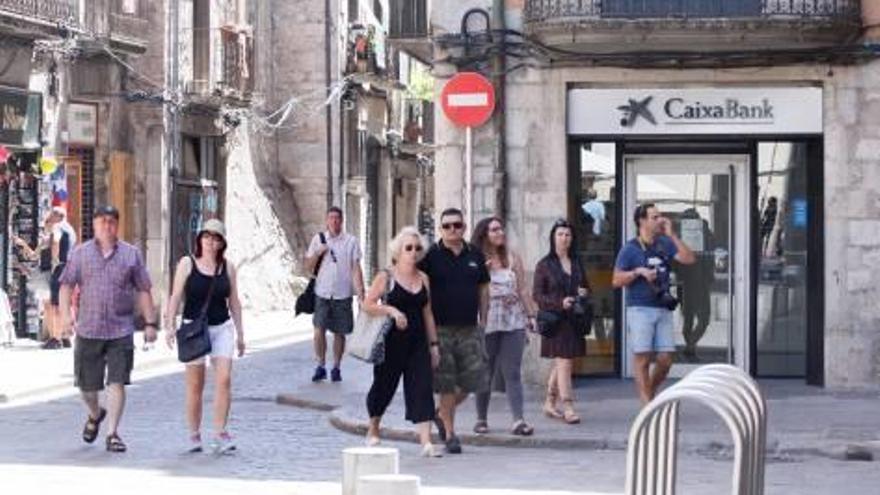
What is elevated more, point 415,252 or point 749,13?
point 749,13

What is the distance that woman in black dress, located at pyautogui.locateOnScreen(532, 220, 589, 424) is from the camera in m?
17.0

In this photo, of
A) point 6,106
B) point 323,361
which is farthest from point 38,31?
point 323,361

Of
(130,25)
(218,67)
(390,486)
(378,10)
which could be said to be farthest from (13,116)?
(378,10)

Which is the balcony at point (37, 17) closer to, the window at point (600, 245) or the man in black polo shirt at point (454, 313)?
the window at point (600, 245)

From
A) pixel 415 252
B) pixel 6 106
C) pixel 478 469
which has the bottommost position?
pixel 478 469

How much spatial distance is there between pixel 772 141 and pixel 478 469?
726 cm

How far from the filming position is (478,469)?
14648mm

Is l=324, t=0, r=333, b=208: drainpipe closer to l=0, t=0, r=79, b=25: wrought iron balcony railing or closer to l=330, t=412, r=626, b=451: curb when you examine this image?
l=0, t=0, r=79, b=25: wrought iron balcony railing

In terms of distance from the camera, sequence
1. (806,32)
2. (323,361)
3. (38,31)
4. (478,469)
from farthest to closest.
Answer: (38,31) → (323,361) → (806,32) → (478,469)

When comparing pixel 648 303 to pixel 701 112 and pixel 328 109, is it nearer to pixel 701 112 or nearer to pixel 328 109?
pixel 701 112

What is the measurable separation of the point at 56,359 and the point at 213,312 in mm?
11194

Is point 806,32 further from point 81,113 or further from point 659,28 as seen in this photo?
point 81,113

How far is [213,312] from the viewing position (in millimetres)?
15438

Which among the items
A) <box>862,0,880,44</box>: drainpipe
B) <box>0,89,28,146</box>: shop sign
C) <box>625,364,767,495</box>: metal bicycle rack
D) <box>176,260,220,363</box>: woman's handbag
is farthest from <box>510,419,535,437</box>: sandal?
<box>0,89,28,146</box>: shop sign
